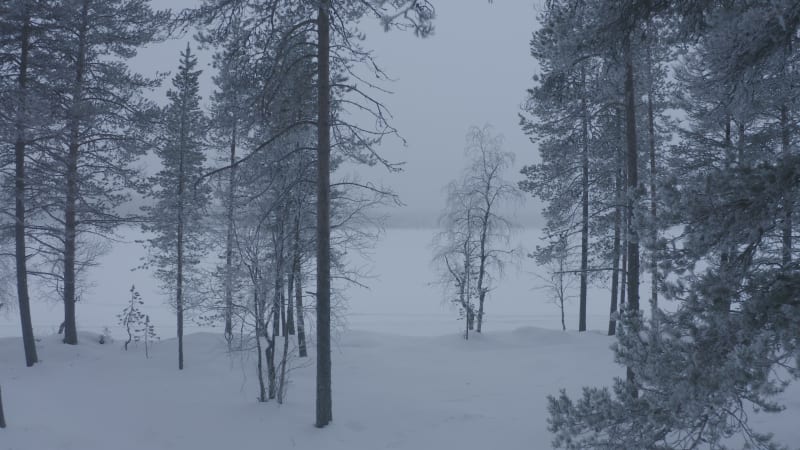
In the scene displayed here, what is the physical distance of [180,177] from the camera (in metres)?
16.2

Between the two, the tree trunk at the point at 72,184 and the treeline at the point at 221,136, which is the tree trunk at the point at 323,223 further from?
the tree trunk at the point at 72,184

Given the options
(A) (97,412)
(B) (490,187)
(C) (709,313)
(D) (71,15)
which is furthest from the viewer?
(B) (490,187)

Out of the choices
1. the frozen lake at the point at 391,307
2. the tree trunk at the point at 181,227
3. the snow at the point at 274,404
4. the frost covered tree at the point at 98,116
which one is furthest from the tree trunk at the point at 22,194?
the frozen lake at the point at 391,307

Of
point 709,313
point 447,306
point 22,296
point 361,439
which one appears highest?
point 709,313

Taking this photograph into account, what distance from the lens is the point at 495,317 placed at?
99.1 ft

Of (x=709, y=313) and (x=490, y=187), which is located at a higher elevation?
(x=490, y=187)

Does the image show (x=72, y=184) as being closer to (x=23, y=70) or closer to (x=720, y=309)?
(x=23, y=70)

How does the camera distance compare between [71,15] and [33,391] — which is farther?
[71,15]

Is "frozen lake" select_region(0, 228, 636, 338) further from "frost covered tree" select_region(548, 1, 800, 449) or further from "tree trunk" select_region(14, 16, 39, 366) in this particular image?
"frost covered tree" select_region(548, 1, 800, 449)

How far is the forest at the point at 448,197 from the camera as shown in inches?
154

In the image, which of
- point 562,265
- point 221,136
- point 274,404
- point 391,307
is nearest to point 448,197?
point 562,265

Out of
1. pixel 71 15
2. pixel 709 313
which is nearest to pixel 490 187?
pixel 71 15

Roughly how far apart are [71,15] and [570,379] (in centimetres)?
1747

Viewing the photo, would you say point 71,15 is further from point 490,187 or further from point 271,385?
point 490,187
